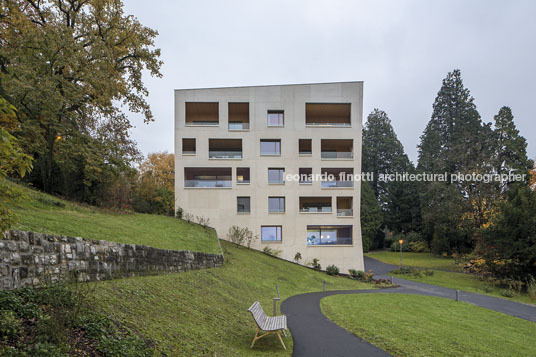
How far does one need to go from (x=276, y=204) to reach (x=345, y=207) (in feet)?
26.9

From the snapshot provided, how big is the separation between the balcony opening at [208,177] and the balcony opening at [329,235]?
9962mm

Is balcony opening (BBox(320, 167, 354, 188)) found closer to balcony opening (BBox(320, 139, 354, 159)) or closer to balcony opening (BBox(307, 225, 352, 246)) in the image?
balcony opening (BBox(320, 139, 354, 159))

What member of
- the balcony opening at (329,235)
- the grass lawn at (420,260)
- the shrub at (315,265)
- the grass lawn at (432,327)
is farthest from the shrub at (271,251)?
the grass lawn at (420,260)

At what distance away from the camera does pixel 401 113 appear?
519 feet

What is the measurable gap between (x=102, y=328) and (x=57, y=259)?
2265 millimetres

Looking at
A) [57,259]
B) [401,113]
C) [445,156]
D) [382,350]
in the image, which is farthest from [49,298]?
[401,113]

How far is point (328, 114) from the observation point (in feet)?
103

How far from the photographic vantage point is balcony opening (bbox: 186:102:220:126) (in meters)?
29.6

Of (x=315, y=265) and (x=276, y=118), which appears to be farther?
(x=276, y=118)

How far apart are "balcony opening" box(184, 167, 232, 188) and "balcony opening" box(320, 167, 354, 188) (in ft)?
32.7

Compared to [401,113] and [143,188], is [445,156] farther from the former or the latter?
[401,113]

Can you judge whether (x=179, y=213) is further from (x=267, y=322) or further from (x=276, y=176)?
(x=267, y=322)

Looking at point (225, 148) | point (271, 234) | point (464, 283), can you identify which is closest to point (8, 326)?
point (271, 234)

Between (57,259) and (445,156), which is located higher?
(445,156)
